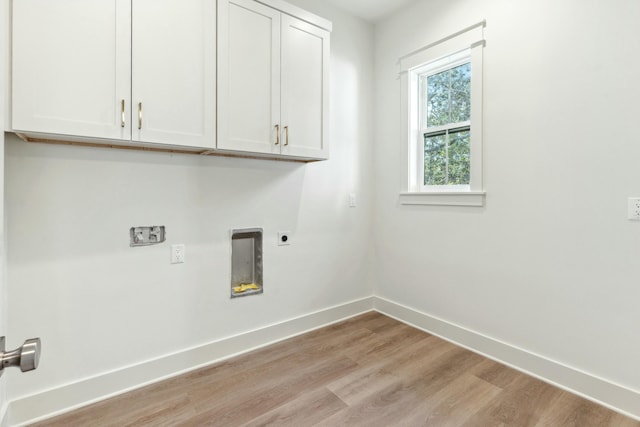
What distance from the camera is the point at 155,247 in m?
2.09

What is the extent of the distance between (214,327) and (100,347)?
685mm

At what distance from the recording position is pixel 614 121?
1.81m

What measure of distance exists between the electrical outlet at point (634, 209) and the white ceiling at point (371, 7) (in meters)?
2.28

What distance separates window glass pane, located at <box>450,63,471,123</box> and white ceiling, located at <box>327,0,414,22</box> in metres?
0.81

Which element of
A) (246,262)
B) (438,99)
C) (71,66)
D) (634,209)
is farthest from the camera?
(438,99)

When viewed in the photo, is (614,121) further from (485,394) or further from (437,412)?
(437,412)

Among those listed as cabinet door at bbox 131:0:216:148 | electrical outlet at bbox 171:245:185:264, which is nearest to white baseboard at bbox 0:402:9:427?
A: electrical outlet at bbox 171:245:185:264

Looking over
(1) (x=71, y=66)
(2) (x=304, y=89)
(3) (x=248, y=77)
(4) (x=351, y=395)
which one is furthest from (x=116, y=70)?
(4) (x=351, y=395)

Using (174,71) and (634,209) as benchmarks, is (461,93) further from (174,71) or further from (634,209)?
(174,71)

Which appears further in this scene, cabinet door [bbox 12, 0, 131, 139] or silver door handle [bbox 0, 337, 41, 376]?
cabinet door [bbox 12, 0, 131, 139]

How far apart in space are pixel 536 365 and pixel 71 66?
3.22 meters

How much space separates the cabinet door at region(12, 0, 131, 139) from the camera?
1471mm

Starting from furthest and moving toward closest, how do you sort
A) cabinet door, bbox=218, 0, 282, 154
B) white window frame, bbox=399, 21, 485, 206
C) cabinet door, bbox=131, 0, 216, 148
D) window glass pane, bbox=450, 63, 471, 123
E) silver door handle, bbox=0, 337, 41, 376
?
window glass pane, bbox=450, 63, 471, 123
white window frame, bbox=399, 21, 485, 206
cabinet door, bbox=218, 0, 282, 154
cabinet door, bbox=131, 0, 216, 148
silver door handle, bbox=0, 337, 41, 376

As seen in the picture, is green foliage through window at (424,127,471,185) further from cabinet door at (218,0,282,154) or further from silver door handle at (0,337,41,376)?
silver door handle at (0,337,41,376)
